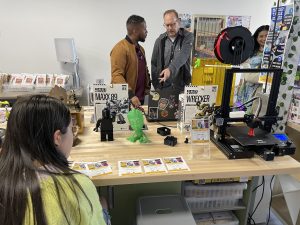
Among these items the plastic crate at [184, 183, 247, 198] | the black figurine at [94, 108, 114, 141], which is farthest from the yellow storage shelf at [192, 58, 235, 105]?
the black figurine at [94, 108, 114, 141]

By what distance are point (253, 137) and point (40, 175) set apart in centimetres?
107

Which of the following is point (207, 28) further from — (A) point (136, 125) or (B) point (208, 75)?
(A) point (136, 125)

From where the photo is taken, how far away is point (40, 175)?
740 millimetres

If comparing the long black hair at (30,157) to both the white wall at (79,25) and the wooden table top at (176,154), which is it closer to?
the wooden table top at (176,154)

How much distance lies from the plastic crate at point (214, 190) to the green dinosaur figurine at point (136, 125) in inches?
19.1

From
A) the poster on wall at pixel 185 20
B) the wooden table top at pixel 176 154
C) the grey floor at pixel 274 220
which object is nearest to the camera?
the wooden table top at pixel 176 154

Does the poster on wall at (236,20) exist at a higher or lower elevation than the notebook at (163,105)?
higher

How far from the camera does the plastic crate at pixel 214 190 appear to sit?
1.64 meters

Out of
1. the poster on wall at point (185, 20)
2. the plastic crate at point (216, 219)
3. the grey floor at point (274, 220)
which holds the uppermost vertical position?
the poster on wall at point (185, 20)

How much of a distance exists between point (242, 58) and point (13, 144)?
1.23 m

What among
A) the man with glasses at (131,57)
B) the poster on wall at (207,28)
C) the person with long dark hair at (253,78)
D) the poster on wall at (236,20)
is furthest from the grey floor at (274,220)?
the poster on wall at (236,20)

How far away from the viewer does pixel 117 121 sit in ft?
5.06

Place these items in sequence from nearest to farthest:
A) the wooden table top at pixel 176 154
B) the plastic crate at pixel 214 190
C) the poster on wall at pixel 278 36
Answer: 1. the wooden table top at pixel 176 154
2. the poster on wall at pixel 278 36
3. the plastic crate at pixel 214 190

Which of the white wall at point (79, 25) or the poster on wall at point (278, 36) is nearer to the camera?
the poster on wall at point (278, 36)
